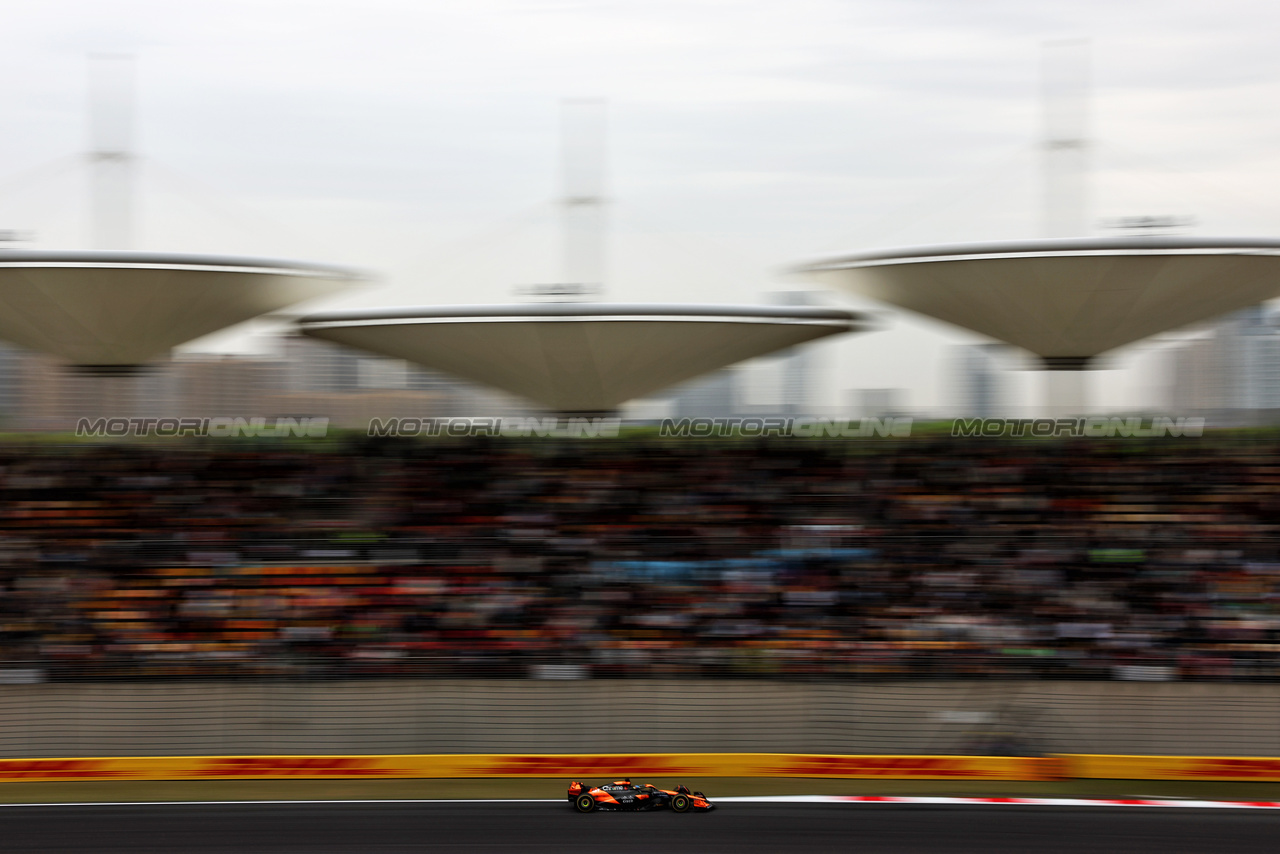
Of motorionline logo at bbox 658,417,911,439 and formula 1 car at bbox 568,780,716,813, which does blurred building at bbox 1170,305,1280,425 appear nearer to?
motorionline logo at bbox 658,417,911,439

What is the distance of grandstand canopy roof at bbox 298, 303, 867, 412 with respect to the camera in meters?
13.5

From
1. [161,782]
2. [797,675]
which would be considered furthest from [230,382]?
[797,675]

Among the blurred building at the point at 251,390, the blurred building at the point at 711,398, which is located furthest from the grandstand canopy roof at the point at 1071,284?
the blurred building at the point at 251,390

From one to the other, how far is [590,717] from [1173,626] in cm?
610

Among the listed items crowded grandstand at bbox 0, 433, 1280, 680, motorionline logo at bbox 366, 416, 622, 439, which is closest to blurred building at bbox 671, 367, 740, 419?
crowded grandstand at bbox 0, 433, 1280, 680

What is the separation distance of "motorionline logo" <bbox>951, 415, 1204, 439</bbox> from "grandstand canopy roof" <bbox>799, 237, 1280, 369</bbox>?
46.1 inches

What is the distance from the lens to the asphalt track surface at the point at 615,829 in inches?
393

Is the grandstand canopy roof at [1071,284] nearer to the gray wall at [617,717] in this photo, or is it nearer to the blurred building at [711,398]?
the blurred building at [711,398]

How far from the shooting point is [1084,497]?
14.4 meters

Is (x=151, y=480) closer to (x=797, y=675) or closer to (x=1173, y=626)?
(x=797, y=675)

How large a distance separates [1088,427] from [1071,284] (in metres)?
2.88

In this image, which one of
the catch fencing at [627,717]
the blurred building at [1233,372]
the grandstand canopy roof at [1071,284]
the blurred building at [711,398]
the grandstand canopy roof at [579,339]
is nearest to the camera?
the catch fencing at [627,717]

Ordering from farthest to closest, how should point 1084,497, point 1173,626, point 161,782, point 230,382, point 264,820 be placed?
point 230,382 → point 1084,497 → point 1173,626 → point 161,782 → point 264,820

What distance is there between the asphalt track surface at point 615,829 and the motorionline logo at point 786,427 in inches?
215
